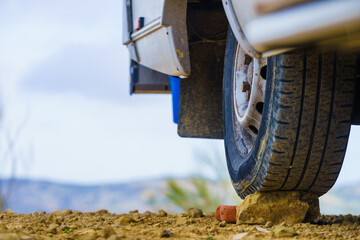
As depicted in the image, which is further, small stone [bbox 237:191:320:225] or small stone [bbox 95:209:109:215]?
small stone [bbox 95:209:109:215]

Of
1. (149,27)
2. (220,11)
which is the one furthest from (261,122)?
(220,11)

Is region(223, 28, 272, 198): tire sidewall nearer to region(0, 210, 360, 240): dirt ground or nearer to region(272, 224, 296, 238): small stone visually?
region(0, 210, 360, 240): dirt ground

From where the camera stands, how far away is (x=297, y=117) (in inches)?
91.6

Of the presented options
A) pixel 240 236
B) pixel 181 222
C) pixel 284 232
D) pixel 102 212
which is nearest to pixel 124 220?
pixel 181 222

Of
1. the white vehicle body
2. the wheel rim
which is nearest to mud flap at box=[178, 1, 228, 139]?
the wheel rim

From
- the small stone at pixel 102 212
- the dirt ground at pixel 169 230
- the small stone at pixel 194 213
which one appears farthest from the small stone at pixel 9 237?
the small stone at pixel 102 212

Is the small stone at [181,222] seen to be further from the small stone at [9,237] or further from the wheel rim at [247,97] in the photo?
the small stone at [9,237]

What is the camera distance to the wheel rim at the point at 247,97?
100 inches

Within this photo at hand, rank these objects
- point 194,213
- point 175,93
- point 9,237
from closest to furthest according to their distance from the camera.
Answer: point 9,237 → point 194,213 → point 175,93

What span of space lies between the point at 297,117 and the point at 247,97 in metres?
0.46

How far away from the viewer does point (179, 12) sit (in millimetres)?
2842

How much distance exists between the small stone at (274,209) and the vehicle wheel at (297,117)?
60 millimetres

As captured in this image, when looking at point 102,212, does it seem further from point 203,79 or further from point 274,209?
point 274,209

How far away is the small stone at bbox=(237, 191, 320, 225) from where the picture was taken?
8.87 ft
